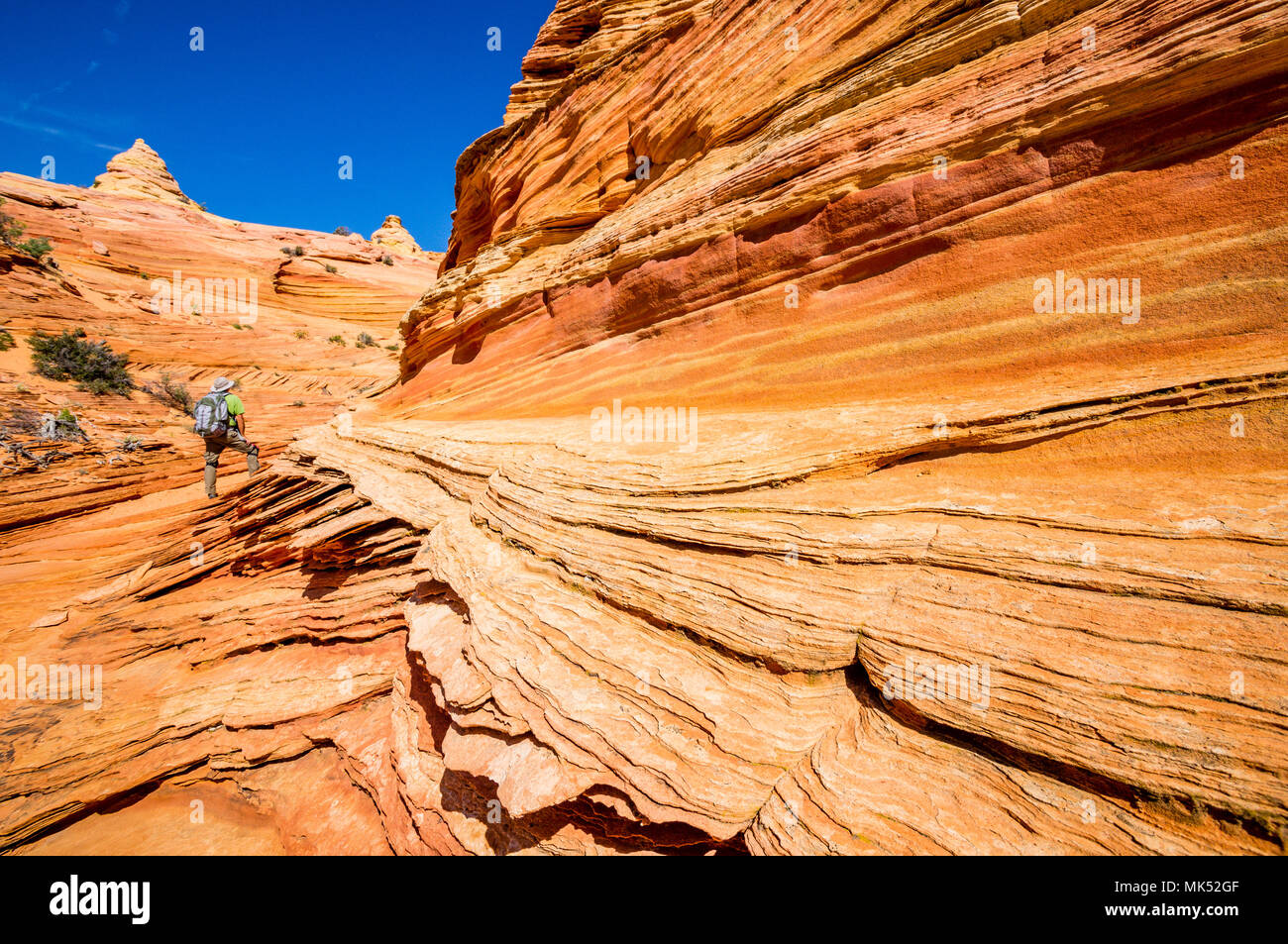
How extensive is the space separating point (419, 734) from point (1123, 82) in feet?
32.6

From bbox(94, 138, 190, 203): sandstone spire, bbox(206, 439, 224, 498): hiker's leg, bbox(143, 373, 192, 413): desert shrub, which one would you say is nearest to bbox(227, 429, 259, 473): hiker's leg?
bbox(206, 439, 224, 498): hiker's leg

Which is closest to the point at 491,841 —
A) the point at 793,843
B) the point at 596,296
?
the point at 793,843

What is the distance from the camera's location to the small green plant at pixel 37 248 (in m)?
21.0

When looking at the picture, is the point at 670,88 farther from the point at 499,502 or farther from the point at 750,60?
the point at 499,502

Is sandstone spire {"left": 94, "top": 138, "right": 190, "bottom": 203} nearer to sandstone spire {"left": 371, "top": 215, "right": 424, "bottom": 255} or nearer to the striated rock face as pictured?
sandstone spire {"left": 371, "top": 215, "right": 424, "bottom": 255}

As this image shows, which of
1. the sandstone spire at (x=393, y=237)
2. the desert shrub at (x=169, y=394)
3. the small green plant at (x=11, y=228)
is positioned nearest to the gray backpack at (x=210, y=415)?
the desert shrub at (x=169, y=394)

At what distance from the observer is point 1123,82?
434cm

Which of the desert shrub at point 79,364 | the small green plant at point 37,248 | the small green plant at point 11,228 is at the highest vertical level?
the small green plant at point 11,228

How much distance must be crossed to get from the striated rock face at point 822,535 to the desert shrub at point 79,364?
8.55m

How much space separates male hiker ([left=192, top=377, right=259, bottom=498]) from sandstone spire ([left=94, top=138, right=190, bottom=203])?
46.9 m

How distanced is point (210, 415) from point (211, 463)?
1.29 meters

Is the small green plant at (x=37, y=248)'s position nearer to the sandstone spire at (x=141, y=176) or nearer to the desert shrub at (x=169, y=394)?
the desert shrub at (x=169, y=394)

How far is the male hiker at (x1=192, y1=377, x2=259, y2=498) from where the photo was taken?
1039cm

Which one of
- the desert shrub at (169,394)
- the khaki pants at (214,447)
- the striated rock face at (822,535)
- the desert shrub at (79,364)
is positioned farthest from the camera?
the desert shrub at (169,394)
